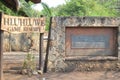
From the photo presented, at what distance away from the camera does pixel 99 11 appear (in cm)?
2750

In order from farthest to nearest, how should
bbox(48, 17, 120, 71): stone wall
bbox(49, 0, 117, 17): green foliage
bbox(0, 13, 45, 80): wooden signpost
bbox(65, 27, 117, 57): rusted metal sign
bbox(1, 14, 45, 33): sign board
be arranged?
1. bbox(49, 0, 117, 17): green foliage
2. bbox(65, 27, 117, 57): rusted metal sign
3. bbox(48, 17, 120, 71): stone wall
4. bbox(1, 14, 45, 33): sign board
5. bbox(0, 13, 45, 80): wooden signpost

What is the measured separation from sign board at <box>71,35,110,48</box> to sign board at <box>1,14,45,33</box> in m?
1.32

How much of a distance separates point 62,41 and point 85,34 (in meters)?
0.81

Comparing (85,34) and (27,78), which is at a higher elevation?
(85,34)

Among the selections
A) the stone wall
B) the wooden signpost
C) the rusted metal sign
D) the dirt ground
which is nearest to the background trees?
the rusted metal sign

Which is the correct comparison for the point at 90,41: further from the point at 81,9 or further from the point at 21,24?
the point at 81,9

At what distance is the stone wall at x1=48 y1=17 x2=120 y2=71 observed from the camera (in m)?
11.4

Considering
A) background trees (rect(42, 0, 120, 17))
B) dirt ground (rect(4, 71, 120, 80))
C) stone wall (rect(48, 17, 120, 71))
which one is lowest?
dirt ground (rect(4, 71, 120, 80))

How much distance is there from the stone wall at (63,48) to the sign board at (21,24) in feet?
2.11

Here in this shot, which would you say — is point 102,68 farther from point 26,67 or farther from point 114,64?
point 26,67

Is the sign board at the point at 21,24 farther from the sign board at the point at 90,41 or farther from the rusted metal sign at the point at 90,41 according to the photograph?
the sign board at the point at 90,41

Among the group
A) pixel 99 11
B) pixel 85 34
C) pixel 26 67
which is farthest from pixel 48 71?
pixel 99 11

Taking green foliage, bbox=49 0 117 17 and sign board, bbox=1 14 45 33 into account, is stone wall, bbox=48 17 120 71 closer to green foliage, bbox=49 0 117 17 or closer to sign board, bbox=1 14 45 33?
sign board, bbox=1 14 45 33

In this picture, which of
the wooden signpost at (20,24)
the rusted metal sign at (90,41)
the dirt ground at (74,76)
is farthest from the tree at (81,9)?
the wooden signpost at (20,24)
